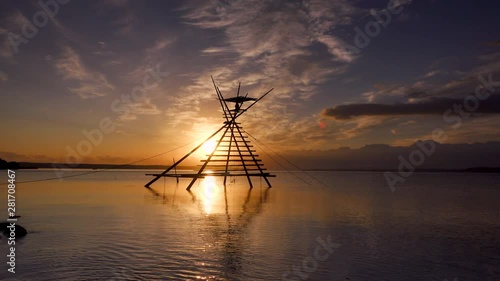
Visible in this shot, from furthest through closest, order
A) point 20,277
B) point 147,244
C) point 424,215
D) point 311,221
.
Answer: point 424,215, point 311,221, point 147,244, point 20,277

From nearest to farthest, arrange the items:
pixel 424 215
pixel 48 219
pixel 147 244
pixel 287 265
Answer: pixel 287 265
pixel 147 244
pixel 48 219
pixel 424 215

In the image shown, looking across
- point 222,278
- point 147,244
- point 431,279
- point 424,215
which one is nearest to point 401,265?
point 431,279

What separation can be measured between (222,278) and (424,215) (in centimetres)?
2033

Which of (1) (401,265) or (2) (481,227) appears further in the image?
(2) (481,227)

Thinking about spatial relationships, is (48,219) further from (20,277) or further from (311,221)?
(311,221)

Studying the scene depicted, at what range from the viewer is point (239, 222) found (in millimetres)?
20500

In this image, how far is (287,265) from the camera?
38.2 ft

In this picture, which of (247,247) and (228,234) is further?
(228,234)

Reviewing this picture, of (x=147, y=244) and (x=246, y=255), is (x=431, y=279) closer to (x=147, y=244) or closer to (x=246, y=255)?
(x=246, y=255)

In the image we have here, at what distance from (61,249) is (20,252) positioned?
4.05 feet

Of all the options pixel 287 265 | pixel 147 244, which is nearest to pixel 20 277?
pixel 147 244

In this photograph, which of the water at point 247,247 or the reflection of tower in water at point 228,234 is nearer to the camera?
the water at point 247,247

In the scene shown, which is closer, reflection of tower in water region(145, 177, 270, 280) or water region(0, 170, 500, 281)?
water region(0, 170, 500, 281)

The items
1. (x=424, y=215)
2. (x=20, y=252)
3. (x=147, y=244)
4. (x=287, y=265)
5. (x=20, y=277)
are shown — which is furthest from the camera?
(x=424, y=215)
